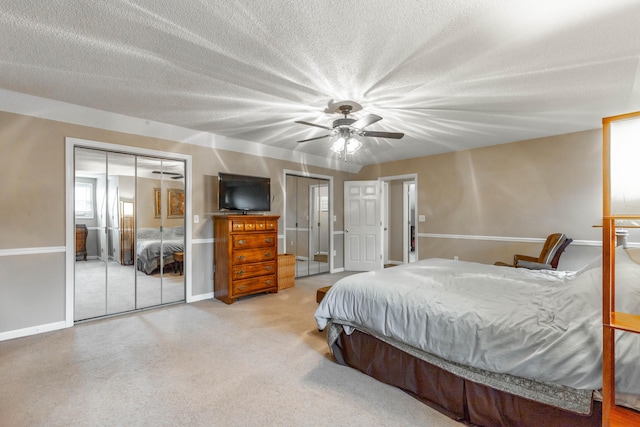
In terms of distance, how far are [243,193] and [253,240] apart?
0.76 metres

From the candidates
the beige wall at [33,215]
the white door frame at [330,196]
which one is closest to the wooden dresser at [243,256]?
the white door frame at [330,196]

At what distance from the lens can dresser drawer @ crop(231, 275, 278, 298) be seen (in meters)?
4.18

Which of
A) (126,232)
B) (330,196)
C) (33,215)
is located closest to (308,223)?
(330,196)

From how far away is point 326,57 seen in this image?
2.28m

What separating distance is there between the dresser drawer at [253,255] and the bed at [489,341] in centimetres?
206

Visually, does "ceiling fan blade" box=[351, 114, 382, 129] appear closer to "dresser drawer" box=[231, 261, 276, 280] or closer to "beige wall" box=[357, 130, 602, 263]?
"dresser drawer" box=[231, 261, 276, 280]

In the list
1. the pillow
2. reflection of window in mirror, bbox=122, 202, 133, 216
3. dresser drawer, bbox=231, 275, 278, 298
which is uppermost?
reflection of window in mirror, bbox=122, 202, 133, 216

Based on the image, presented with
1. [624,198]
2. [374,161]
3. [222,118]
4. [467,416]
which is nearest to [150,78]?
[222,118]

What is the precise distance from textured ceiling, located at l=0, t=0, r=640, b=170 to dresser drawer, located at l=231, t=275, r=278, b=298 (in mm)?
2288

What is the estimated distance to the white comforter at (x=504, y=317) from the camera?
4.68 ft

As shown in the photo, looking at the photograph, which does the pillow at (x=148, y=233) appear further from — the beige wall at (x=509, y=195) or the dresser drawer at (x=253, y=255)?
the beige wall at (x=509, y=195)

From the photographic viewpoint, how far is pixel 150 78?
8.57 feet

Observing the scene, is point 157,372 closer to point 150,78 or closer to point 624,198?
point 150,78

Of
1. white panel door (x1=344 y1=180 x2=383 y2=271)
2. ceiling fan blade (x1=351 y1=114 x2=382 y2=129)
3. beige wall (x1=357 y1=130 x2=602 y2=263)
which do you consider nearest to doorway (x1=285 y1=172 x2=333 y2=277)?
white panel door (x1=344 y1=180 x2=383 y2=271)
